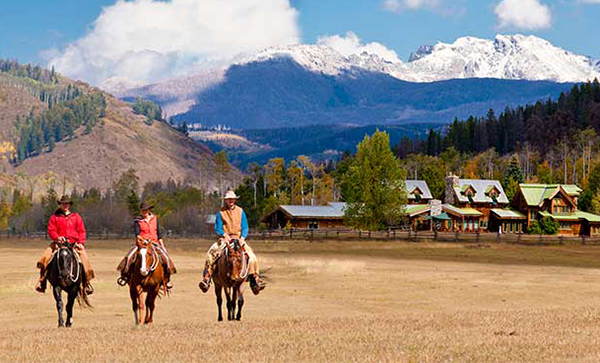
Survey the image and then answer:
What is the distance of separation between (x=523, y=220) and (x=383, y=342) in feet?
357

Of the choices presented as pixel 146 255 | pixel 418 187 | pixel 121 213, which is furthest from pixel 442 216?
pixel 146 255

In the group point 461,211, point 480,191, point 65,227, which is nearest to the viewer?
point 65,227

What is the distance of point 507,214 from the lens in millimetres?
120812

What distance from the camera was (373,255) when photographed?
7225cm

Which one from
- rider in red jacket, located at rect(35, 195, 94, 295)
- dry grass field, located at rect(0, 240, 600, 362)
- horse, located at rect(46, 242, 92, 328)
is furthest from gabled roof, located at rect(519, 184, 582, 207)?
horse, located at rect(46, 242, 92, 328)

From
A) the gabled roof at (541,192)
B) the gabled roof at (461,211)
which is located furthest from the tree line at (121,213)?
the gabled roof at (541,192)

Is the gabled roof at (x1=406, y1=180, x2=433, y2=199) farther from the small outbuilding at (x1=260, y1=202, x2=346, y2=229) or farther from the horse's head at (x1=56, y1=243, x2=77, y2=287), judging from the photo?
the horse's head at (x1=56, y1=243, x2=77, y2=287)

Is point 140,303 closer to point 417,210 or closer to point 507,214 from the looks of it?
point 417,210

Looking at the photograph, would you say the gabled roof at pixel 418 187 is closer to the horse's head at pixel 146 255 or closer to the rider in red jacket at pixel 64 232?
the rider in red jacket at pixel 64 232

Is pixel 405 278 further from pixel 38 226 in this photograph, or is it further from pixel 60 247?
pixel 38 226

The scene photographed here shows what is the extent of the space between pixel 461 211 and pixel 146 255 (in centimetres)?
10382

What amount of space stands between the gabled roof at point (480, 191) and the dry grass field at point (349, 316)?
55906mm

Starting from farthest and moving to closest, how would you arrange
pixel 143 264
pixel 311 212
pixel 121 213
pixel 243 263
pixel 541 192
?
pixel 121 213 → pixel 311 212 → pixel 541 192 → pixel 243 263 → pixel 143 264

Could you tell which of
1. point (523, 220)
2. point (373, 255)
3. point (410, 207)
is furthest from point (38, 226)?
point (373, 255)
